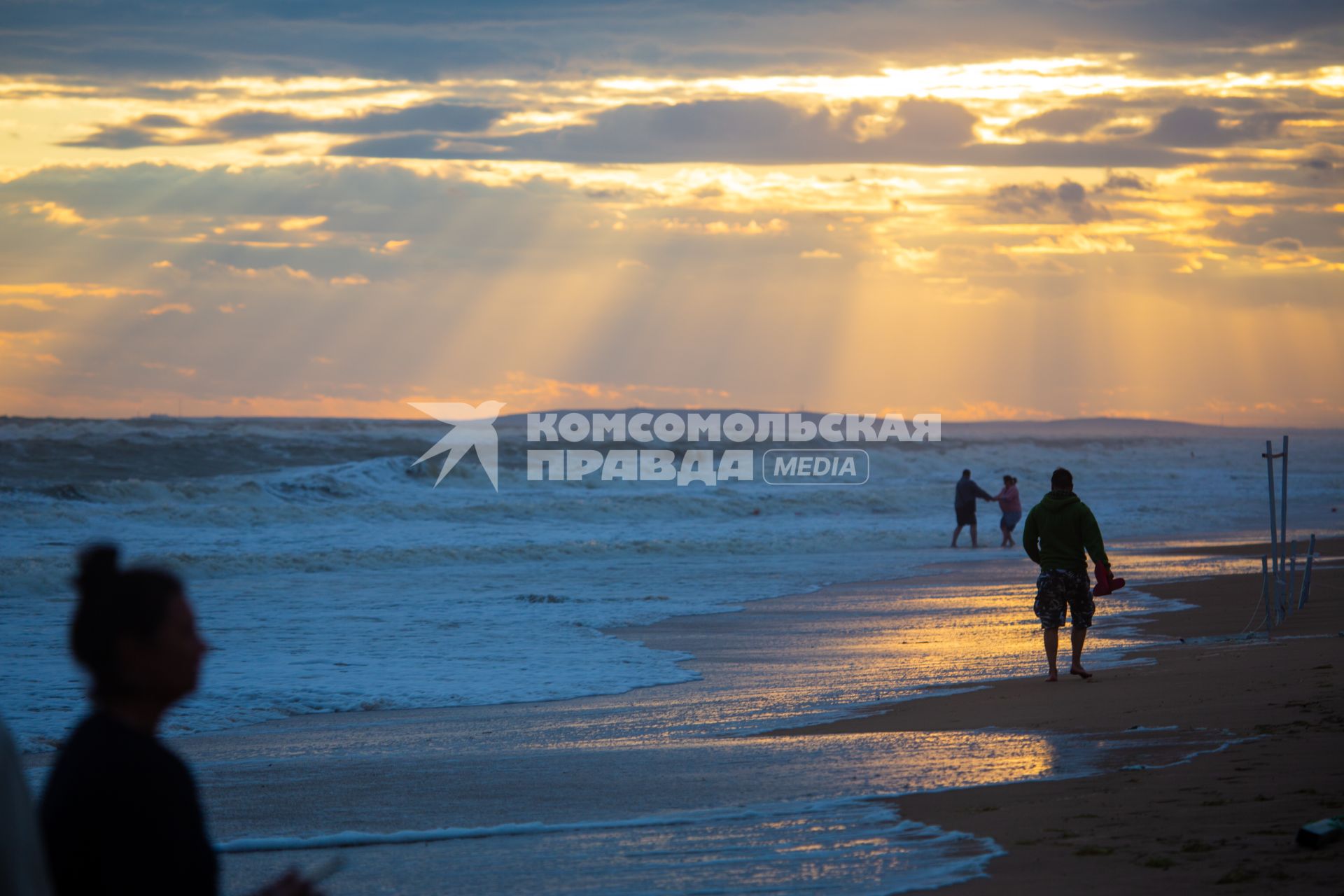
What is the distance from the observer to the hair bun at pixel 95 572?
218 cm

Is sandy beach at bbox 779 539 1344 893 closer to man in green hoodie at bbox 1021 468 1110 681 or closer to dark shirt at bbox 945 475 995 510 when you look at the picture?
man in green hoodie at bbox 1021 468 1110 681

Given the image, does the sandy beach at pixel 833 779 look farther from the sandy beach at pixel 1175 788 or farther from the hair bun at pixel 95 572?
the hair bun at pixel 95 572

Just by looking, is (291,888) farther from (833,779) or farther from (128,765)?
(833,779)

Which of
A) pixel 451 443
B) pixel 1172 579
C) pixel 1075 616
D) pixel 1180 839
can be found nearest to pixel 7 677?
pixel 1075 616

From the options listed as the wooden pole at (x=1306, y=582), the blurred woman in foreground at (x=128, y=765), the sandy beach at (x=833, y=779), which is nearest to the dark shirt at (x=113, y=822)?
the blurred woman in foreground at (x=128, y=765)

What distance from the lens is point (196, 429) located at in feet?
164

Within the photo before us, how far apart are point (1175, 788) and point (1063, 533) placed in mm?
4203

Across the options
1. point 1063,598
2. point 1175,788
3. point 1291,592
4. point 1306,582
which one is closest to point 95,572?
point 1175,788

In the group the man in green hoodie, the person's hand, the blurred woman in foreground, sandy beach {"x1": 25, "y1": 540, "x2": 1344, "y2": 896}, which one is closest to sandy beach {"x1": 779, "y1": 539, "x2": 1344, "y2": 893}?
sandy beach {"x1": 25, "y1": 540, "x2": 1344, "y2": 896}

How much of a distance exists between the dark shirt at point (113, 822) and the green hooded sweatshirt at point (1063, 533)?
8125mm

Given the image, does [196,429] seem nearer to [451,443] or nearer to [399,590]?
[451,443]

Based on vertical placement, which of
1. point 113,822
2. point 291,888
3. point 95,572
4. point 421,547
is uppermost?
point 95,572

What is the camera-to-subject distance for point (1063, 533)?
955 centimetres

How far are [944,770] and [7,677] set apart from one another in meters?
7.85
